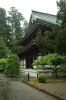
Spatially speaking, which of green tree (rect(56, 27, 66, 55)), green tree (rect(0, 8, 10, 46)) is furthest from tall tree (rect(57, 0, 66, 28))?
green tree (rect(0, 8, 10, 46))

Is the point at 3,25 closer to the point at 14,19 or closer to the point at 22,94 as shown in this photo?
the point at 14,19

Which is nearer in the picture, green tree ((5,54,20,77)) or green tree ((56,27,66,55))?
green tree ((56,27,66,55))

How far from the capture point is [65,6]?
1262 cm

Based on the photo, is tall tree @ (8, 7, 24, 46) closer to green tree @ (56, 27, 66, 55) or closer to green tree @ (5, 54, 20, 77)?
green tree @ (5, 54, 20, 77)

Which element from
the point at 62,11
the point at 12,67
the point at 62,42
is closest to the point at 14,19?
the point at 12,67

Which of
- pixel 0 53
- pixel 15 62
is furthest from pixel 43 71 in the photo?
pixel 0 53

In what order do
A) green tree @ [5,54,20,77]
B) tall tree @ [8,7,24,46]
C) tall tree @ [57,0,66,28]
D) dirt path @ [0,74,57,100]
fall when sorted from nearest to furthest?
dirt path @ [0,74,57,100], tall tree @ [57,0,66,28], green tree @ [5,54,20,77], tall tree @ [8,7,24,46]

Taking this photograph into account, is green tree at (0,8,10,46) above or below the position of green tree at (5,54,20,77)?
above

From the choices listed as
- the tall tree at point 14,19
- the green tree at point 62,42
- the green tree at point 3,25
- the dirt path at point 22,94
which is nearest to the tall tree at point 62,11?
the green tree at point 62,42

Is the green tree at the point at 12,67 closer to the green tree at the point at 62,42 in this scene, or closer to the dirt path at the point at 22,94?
the dirt path at the point at 22,94

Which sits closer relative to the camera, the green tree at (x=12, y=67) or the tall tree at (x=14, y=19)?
the green tree at (x=12, y=67)

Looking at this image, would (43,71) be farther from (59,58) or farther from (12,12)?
(12,12)

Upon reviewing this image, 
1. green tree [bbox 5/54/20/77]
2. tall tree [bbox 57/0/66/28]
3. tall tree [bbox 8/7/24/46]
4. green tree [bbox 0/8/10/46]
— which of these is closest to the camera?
tall tree [bbox 57/0/66/28]

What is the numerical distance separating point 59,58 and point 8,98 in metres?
11.1
